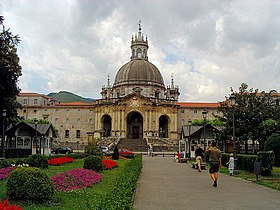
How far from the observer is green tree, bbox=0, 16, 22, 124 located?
30375 mm

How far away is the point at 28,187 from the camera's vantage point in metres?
9.91

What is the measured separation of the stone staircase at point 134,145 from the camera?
65.6m

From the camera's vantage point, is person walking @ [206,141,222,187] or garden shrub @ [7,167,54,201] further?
person walking @ [206,141,222,187]

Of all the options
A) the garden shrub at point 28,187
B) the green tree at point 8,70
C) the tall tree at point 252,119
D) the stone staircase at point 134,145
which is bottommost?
the stone staircase at point 134,145

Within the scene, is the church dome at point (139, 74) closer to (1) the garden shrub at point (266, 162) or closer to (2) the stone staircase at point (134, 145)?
(2) the stone staircase at point (134, 145)

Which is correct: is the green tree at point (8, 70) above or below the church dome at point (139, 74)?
below

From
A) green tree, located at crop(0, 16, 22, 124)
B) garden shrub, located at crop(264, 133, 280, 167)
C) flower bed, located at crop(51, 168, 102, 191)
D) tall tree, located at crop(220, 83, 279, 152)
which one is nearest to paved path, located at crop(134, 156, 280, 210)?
flower bed, located at crop(51, 168, 102, 191)

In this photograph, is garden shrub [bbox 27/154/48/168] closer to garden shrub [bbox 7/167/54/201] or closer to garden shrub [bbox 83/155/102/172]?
garden shrub [bbox 83/155/102/172]

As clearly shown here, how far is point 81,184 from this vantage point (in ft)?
44.5

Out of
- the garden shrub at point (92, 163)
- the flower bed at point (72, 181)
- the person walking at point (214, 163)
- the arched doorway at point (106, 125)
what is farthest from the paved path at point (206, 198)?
the arched doorway at point (106, 125)

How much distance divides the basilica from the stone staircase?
4.07ft

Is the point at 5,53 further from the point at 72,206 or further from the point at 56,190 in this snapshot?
the point at 72,206

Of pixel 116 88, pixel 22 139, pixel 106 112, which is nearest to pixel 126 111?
pixel 106 112

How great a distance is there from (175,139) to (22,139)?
39924mm
